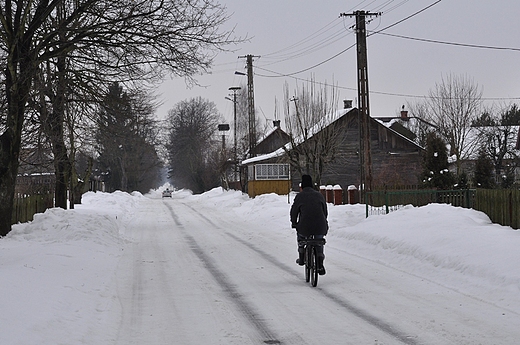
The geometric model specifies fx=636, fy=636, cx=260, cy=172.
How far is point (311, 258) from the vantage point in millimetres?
11094

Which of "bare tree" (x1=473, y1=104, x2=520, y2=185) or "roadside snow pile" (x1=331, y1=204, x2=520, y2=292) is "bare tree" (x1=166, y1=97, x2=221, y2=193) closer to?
"bare tree" (x1=473, y1=104, x2=520, y2=185)

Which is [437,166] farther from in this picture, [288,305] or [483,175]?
[288,305]

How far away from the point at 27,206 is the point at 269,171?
3072 cm

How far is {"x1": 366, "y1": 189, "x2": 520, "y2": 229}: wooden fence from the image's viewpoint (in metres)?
16.0

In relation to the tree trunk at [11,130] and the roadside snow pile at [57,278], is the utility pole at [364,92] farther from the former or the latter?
the tree trunk at [11,130]

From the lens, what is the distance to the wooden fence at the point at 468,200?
16.0m

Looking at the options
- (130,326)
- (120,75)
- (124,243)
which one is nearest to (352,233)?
(124,243)

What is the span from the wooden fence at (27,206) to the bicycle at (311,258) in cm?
1236

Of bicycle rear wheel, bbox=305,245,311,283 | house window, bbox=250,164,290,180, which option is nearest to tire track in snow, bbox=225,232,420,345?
bicycle rear wheel, bbox=305,245,311,283

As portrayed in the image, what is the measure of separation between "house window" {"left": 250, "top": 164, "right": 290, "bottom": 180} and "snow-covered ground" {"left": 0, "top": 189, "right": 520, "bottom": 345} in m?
31.7

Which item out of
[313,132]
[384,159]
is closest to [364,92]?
[313,132]

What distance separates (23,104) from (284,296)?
1029 cm

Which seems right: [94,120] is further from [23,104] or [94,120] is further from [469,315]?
[469,315]

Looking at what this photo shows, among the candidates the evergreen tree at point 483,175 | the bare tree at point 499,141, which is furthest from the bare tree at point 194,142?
the evergreen tree at point 483,175
